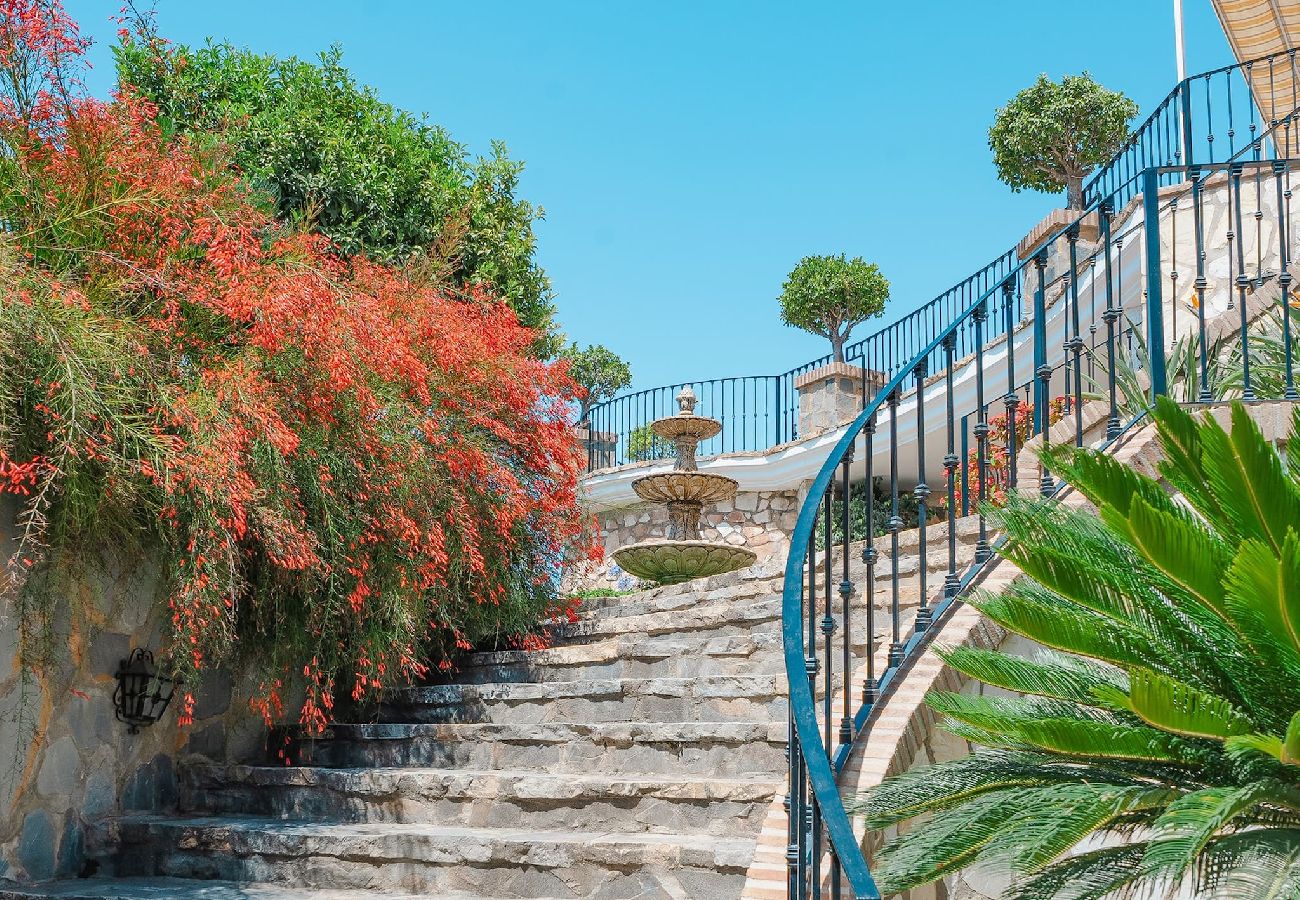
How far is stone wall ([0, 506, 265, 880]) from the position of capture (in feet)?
15.7

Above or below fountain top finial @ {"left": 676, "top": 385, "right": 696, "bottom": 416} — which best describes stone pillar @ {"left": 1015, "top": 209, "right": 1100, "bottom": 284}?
above

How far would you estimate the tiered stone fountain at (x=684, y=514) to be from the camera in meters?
10.7

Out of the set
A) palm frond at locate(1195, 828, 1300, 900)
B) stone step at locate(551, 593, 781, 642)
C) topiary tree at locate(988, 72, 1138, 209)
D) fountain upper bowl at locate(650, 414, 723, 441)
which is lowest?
palm frond at locate(1195, 828, 1300, 900)

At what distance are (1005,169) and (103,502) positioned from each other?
20693mm

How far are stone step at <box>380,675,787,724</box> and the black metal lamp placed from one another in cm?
114

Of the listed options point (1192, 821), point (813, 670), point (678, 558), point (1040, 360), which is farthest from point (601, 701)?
point (678, 558)

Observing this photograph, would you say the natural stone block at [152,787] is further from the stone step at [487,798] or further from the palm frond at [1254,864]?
the palm frond at [1254,864]

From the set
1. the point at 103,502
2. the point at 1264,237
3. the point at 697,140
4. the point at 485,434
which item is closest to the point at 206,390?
the point at 103,502

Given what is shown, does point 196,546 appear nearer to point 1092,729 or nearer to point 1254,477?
point 1092,729

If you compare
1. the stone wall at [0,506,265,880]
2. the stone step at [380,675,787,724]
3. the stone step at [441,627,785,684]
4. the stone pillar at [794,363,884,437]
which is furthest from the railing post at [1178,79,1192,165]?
the stone wall at [0,506,265,880]

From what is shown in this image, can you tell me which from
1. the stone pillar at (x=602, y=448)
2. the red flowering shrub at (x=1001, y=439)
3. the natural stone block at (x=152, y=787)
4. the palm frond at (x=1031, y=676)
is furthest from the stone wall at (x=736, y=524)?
the palm frond at (x=1031, y=676)

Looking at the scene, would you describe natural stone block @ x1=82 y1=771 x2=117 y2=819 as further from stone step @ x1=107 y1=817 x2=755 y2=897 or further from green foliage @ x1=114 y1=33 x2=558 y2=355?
green foliage @ x1=114 y1=33 x2=558 y2=355

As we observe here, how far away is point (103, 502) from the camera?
4.77 m

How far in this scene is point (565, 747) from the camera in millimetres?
5109
